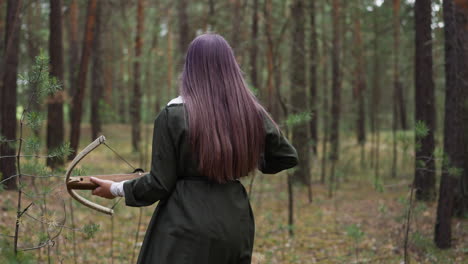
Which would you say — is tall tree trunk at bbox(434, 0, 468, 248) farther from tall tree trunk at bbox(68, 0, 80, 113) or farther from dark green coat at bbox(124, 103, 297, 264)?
tall tree trunk at bbox(68, 0, 80, 113)

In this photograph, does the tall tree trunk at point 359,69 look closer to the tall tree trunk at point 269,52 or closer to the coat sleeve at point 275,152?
the tall tree trunk at point 269,52

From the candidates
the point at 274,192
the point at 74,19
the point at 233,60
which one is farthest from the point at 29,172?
the point at 74,19

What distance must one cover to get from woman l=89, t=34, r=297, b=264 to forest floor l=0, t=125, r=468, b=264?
0.87 m

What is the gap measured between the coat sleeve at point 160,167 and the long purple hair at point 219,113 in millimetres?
136

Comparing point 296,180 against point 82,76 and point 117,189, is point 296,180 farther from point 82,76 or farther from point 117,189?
point 117,189

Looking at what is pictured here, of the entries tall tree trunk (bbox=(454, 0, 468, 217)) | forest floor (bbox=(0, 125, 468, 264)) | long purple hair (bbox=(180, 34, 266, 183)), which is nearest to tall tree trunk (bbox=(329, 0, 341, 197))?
forest floor (bbox=(0, 125, 468, 264))

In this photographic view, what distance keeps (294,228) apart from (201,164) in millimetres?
6662

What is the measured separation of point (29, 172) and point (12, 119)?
5.62 m

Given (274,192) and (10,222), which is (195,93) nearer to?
(10,222)

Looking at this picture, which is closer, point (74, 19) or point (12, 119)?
point (12, 119)

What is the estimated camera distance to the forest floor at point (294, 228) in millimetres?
5832

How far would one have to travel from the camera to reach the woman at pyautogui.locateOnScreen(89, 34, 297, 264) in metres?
2.67

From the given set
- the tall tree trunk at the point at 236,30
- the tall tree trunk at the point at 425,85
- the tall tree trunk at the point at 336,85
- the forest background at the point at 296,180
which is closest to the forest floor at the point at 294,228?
the forest background at the point at 296,180

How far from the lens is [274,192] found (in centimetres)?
1423
